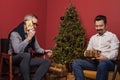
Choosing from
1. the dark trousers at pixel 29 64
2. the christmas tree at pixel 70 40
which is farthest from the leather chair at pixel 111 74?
the christmas tree at pixel 70 40

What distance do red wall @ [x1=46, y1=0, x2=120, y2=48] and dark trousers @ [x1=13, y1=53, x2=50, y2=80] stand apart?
4.62 ft

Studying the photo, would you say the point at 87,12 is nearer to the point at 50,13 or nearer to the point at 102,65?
the point at 50,13

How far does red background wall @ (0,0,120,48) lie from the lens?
4.62 metres

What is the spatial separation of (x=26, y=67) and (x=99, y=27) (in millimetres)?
1308

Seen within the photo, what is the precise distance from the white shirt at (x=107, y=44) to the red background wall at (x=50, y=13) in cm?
46

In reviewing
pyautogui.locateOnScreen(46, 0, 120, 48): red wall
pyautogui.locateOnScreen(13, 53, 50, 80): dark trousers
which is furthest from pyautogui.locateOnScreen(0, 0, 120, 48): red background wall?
pyautogui.locateOnScreen(13, 53, 50, 80): dark trousers

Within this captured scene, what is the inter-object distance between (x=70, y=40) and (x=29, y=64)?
1167 millimetres

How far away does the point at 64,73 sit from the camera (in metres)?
4.72

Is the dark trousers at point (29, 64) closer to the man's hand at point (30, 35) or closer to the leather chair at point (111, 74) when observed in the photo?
the man's hand at point (30, 35)

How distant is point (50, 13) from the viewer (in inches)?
231

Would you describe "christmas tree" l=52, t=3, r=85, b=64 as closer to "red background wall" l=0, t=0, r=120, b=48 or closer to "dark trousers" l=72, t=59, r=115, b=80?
"red background wall" l=0, t=0, r=120, b=48

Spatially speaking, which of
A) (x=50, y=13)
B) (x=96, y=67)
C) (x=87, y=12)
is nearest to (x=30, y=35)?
(x=96, y=67)

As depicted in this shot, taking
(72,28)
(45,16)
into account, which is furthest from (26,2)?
(72,28)

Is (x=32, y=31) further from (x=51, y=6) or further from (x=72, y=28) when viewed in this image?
(x=51, y=6)
